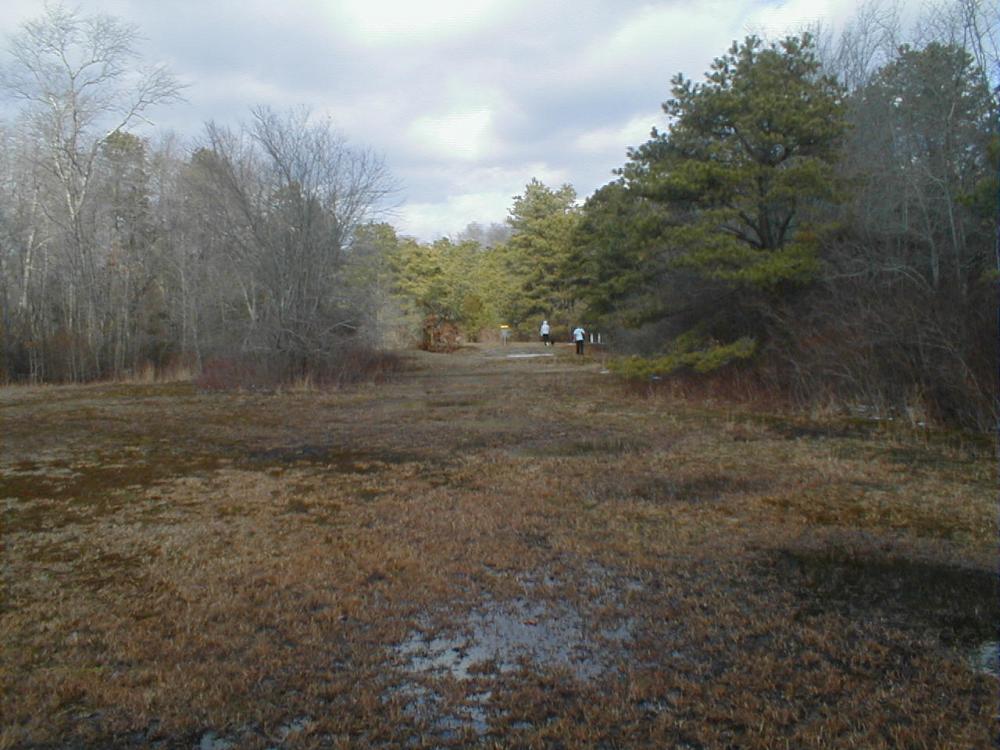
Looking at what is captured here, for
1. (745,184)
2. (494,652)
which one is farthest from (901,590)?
(745,184)

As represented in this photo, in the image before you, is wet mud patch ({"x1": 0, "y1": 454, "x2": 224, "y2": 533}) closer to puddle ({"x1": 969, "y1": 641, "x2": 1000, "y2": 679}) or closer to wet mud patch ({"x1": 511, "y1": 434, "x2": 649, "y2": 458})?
wet mud patch ({"x1": 511, "y1": 434, "x2": 649, "y2": 458})

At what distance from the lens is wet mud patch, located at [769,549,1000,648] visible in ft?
13.1

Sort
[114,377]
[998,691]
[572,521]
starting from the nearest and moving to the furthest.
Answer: [998,691] < [572,521] < [114,377]

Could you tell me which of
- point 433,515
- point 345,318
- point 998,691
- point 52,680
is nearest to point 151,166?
point 345,318

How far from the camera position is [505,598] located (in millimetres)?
4473

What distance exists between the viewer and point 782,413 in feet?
42.9

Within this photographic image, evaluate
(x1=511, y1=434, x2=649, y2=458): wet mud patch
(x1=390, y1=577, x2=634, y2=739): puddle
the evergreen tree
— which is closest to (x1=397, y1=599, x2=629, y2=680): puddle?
(x1=390, y1=577, x2=634, y2=739): puddle

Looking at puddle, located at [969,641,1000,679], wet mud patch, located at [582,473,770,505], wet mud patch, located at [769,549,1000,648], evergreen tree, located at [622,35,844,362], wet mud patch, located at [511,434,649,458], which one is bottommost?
puddle, located at [969,641,1000,679]

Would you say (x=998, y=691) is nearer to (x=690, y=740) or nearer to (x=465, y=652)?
(x=690, y=740)

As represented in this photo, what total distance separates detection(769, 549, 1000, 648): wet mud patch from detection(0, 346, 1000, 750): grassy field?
2 cm

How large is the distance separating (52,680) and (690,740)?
2.82 m

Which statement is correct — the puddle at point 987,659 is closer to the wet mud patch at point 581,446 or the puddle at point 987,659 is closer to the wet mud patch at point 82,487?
the wet mud patch at point 581,446

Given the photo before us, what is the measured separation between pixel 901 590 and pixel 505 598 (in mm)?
2380

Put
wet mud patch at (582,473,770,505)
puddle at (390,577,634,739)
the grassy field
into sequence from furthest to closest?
1. wet mud patch at (582,473,770,505)
2. puddle at (390,577,634,739)
3. the grassy field
